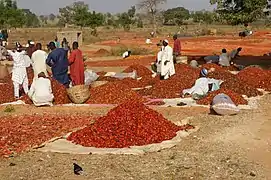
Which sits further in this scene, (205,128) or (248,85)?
(248,85)

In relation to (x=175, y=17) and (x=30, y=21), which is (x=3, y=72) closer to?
(x=175, y=17)

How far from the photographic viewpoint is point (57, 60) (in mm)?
13523

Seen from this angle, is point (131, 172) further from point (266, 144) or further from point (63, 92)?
point (63, 92)

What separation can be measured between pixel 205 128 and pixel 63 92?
4.48 metres

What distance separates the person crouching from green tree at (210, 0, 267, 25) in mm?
9396

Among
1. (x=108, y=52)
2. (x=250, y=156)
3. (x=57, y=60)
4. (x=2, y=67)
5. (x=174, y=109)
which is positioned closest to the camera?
(x=250, y=156)

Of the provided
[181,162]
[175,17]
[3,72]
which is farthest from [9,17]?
[181,162]

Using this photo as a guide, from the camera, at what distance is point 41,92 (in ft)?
38.5

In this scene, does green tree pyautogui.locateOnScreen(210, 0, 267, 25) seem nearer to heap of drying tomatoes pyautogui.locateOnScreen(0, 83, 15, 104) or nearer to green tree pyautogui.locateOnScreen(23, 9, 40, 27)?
heap of drying tomatoes pyautogui.locateOnScreen(0, 83, 15, 104)

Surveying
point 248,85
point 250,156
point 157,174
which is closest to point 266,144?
point 250,156

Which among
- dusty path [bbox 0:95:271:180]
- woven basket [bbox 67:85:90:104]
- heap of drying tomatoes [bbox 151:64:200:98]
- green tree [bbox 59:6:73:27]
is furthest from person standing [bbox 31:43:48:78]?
green tree [bbox 59:6:73:27]

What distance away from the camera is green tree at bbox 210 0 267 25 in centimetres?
1827

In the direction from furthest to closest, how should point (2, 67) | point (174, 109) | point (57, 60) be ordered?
point (2, 67)
point (57, 60)
point (174, 109)

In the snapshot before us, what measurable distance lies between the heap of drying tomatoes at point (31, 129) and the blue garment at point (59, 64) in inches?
113
